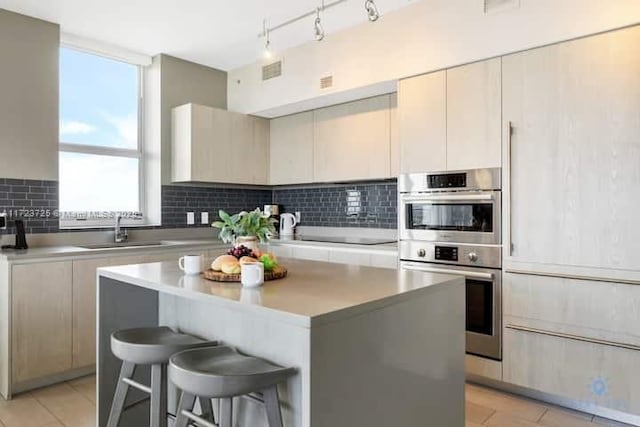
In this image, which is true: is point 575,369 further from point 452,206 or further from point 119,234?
point 119,234

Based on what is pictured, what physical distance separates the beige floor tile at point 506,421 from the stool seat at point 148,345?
1.65m

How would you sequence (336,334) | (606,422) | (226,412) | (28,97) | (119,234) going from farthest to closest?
(119,234) < (28,97) < (606,422) < (226,412) < (336,334)

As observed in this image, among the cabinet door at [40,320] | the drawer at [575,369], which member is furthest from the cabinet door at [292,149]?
the drawer at [575,369]

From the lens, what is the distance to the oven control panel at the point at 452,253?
282 cm

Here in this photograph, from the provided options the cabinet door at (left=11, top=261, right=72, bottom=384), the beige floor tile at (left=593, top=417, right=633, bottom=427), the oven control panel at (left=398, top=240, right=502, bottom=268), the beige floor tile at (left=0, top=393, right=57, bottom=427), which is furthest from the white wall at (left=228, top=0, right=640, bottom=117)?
the beige floor tile at (left=0, top=393, right=57, bottom=427)

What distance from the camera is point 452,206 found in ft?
9.85

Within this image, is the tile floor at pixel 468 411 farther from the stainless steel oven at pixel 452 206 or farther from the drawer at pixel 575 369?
the stainless steel oven at pixel 452 206

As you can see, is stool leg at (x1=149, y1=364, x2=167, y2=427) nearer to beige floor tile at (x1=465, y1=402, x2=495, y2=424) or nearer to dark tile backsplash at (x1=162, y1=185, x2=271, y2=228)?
beige floor tile at (x1=465, y1=402, x2=495, y2=424)

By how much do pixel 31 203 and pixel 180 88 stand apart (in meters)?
1.67

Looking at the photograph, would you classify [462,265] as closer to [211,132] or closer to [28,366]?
[211,132]

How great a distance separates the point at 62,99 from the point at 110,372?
252cm

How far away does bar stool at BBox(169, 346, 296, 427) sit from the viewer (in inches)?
53.4

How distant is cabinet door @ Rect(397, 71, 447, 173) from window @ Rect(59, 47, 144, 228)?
2522mm

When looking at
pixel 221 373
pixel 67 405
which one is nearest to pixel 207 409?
pixel 221 373
